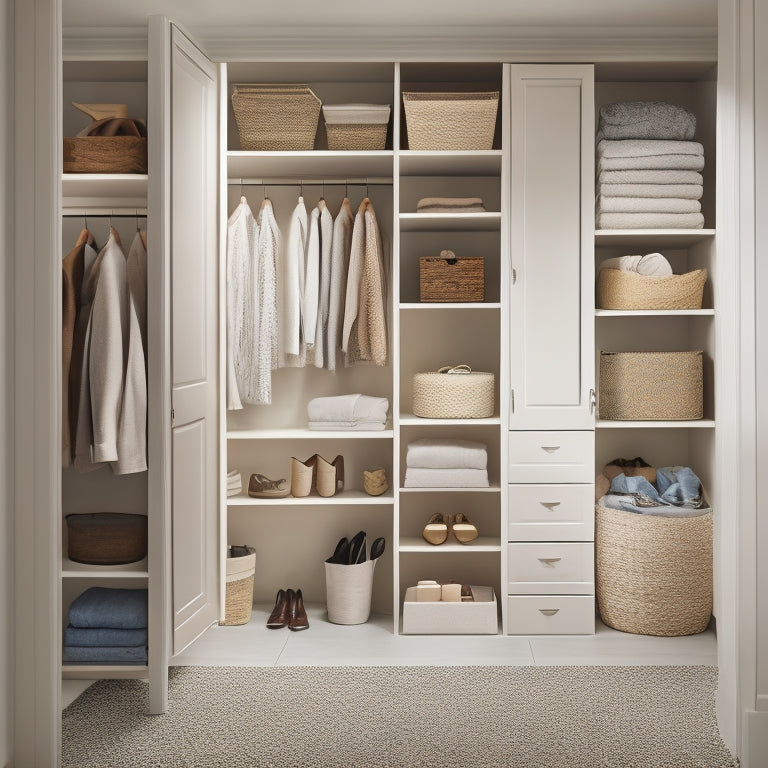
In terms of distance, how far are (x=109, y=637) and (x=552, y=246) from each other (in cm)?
227

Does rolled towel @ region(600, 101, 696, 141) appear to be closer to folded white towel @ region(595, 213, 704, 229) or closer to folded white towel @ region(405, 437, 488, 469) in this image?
folded white towel @ region(595, 213, 704, 229)

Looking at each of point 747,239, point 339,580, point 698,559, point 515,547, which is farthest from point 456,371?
point 747,239

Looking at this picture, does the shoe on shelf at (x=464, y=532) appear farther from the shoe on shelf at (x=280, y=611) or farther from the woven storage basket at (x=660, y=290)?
the woven storage basket at (x=660, y=290)

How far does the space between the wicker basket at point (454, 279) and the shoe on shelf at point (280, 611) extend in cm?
147

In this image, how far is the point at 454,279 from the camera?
11.6 feet

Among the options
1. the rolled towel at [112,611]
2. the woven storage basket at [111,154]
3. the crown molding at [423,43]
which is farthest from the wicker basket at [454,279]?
the rolled towel at [112,611]

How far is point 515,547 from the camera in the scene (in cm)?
346

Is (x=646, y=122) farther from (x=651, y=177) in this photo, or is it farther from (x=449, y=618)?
(x=449, y=618)

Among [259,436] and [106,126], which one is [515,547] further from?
[106,126]

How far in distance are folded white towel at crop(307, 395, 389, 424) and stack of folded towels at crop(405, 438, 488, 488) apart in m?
0.23

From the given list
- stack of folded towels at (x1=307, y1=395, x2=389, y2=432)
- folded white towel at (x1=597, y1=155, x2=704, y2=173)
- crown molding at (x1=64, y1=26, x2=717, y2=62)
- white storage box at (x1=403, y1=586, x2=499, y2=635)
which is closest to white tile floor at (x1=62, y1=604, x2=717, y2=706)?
white storage box at (x1=403, y1=586, x2=499, y2=635)

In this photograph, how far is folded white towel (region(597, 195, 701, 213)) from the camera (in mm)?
3463

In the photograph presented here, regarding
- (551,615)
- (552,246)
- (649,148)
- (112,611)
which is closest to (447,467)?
(551,615)

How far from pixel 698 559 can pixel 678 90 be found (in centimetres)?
213
